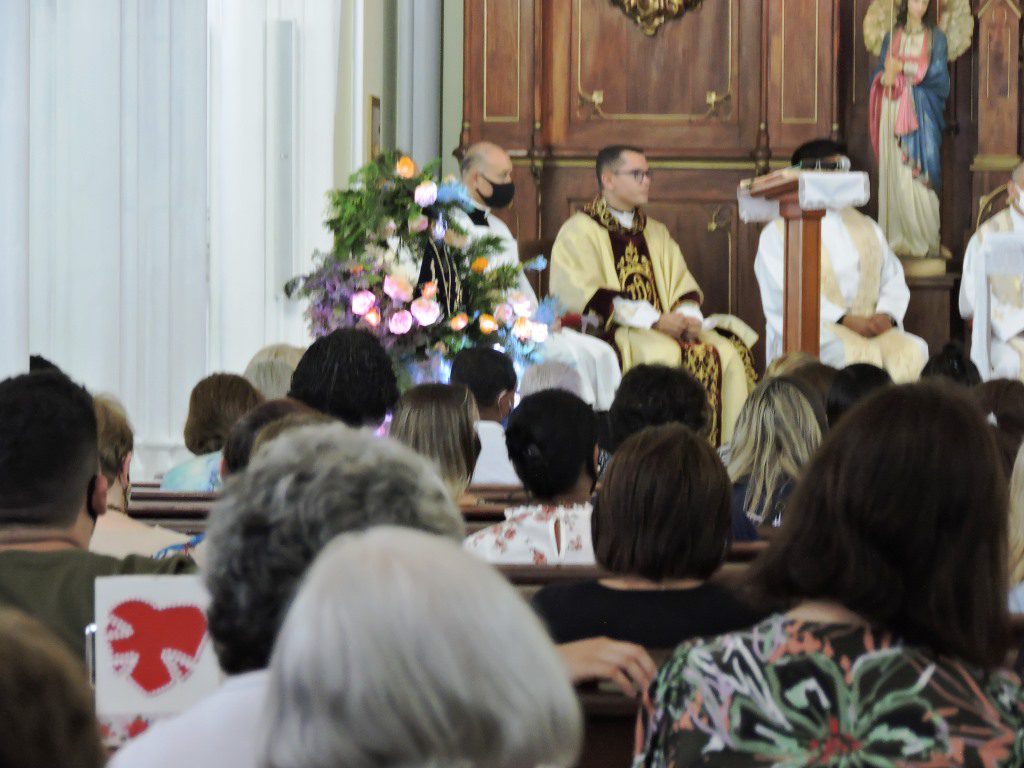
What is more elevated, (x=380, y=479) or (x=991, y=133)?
(x=991, y=133)

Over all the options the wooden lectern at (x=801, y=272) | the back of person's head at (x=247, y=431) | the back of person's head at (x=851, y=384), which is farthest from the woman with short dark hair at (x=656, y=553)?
the wooden lectern at (x=801, y=272)

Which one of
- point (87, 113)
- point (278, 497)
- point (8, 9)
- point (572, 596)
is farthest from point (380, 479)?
point (87, 113)

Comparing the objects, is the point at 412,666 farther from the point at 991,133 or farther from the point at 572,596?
the point at 991,133

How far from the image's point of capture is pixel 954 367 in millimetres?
7441

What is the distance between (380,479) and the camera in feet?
5.98

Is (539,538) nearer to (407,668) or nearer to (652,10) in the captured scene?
(407,668)

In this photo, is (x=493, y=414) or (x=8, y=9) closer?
(x=8, y=9)

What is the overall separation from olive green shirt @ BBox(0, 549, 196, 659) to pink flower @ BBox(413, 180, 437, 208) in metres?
4.67

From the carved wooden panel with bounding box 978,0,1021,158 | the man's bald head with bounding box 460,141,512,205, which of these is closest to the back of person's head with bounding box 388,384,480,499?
the man's bald head with bounding box 460,141,512,205

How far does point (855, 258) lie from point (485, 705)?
953 cm

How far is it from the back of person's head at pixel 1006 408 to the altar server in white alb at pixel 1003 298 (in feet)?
15.4

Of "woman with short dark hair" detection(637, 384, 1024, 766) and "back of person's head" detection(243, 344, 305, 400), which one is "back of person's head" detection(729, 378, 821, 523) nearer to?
"back of person's head" detection(243, 344, 305, 400)

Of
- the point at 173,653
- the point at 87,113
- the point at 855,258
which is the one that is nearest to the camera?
the point at 173,653

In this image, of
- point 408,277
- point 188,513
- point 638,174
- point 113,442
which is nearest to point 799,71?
point 638,174
